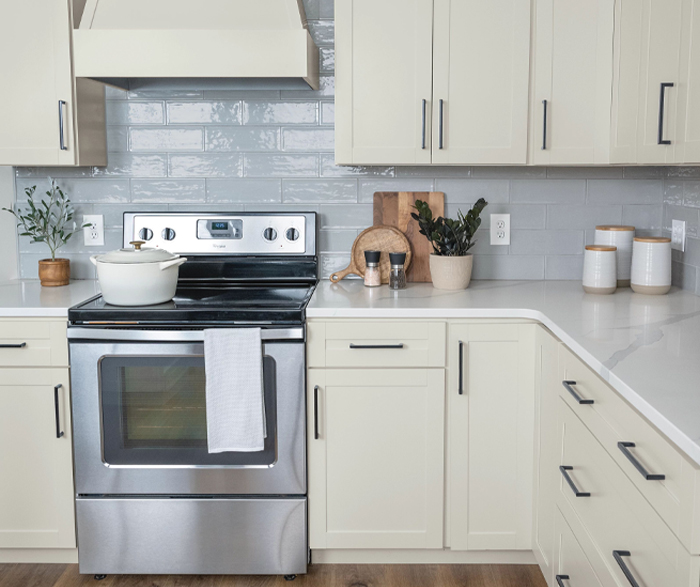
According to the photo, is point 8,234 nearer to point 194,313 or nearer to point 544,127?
point 194,313

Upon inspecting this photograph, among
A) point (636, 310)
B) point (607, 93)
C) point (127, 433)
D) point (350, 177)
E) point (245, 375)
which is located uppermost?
point (607, 93)

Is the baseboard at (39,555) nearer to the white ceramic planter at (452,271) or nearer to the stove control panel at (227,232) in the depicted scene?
the stove control panel at (227,232)

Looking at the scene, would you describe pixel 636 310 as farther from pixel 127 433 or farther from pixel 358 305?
pixel 127 433

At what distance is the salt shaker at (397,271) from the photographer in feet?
8.98

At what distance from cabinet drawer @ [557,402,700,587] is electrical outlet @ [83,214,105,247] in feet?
6.43

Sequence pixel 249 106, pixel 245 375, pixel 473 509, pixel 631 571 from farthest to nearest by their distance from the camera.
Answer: pixel 249 106
pixel 473 509
pixel 245 375
pixel 631 571

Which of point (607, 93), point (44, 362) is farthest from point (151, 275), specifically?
point (607, 93)

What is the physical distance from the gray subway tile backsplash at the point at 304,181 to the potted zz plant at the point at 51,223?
0.17 feet

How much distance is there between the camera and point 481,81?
8.59ft

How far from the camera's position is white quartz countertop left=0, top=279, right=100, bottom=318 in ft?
7.89

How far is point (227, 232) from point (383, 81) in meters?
0.87

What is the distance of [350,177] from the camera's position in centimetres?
301

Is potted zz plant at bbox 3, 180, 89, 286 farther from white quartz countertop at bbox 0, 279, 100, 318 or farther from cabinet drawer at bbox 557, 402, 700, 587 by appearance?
cabinet drawer at bbox 557, 402, 700, 587

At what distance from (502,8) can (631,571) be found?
1891mm
